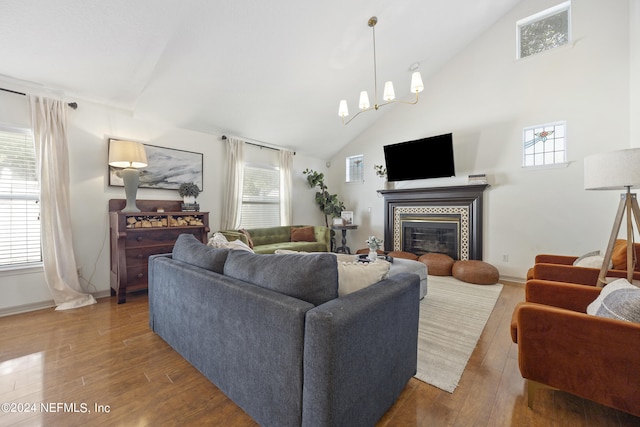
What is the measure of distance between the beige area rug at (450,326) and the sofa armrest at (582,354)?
493 mm

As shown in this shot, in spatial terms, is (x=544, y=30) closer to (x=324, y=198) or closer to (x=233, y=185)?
(x=324, y=198)

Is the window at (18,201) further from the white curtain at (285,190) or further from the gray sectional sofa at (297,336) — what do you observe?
the white curtain at (285,190)

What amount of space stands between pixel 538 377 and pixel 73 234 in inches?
183

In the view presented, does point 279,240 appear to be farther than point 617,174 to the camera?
Yes

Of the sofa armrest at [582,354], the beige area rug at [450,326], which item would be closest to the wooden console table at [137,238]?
the beige area rug at [450,326]

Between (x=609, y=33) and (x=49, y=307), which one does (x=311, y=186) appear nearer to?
(x=49, y=307)

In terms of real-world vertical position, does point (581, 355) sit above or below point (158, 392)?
above

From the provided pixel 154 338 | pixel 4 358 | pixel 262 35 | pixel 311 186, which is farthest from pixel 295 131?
pixel 4 358

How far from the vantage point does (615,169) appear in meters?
1.62

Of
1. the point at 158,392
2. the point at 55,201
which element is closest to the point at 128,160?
the point at 55,201

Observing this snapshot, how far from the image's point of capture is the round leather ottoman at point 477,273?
382cm

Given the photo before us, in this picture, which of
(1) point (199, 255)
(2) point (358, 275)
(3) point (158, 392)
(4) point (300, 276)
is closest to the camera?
(4) point (300, 276)

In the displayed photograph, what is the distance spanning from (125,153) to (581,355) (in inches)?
172

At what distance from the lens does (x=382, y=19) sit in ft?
11.5
